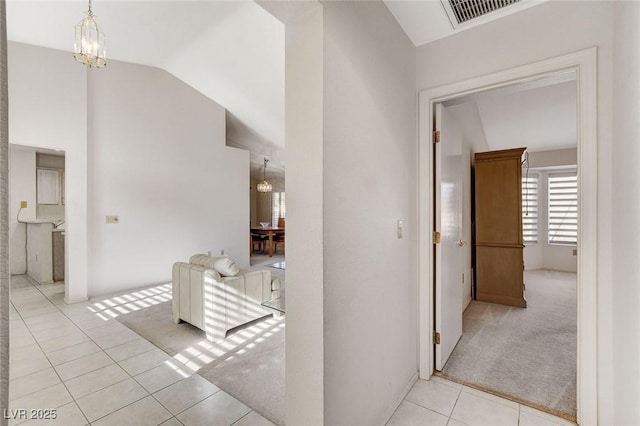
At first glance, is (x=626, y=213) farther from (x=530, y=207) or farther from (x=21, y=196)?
(x=21, y=196)

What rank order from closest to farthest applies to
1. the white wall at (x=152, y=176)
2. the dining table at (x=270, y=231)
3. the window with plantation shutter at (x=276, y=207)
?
the white wall at (x=152, y=176) → the dining table at (x=270, y=231) → the window with plantation shutter at (x=276, y=207)

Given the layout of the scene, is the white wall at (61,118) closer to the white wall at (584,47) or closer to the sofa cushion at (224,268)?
the sofa cushion at (224,268)

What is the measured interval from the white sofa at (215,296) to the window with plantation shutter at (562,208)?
247 inches

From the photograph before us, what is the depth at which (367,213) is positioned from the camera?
1.49m

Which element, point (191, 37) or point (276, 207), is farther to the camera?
point (276, 207)

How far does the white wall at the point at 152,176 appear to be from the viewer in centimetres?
414

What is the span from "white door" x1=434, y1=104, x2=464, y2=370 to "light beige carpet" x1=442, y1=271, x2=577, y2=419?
19 cm

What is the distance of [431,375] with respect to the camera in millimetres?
2092

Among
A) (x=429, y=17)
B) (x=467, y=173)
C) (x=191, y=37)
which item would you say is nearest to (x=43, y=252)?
(x=191, y=37)

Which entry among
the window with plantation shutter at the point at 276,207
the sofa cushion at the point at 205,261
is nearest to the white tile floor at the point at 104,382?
the sofa cushion at the point at 205,261

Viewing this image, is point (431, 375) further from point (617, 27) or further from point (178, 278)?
point (178, 278)

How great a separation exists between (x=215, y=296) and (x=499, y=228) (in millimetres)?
3605

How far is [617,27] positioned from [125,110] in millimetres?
5493

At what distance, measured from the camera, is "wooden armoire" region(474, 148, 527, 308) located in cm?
357
